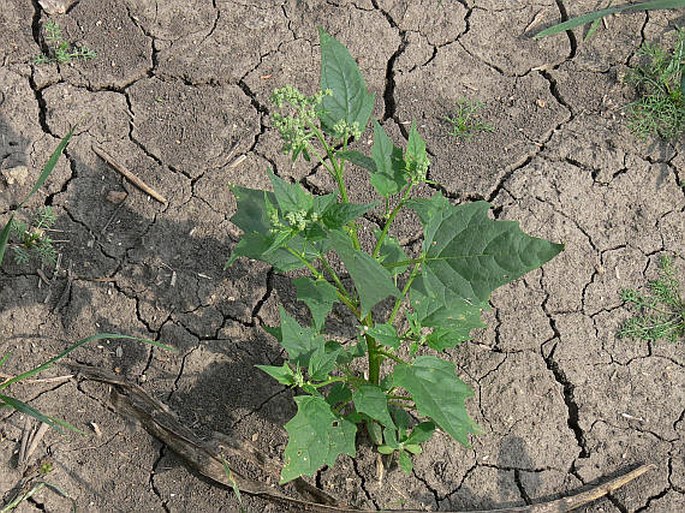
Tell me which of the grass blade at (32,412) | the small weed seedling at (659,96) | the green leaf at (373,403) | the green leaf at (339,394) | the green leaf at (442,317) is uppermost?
the small weed seedling at (659,96)

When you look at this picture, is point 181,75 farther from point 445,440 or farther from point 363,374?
point 445,440

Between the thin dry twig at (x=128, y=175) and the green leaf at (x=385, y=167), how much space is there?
138 centimetres

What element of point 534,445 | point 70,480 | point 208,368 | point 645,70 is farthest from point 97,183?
point 645,70

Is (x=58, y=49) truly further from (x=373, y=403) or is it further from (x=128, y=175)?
(x=373, y=403)

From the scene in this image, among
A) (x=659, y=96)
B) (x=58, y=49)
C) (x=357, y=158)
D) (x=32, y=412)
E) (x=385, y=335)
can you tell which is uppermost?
(x=659, y=96)

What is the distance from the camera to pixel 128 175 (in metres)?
3.78

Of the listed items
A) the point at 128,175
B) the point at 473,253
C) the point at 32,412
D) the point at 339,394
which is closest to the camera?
the point at 473,253

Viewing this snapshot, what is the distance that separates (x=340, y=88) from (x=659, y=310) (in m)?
1.85

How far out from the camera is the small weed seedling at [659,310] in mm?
3619

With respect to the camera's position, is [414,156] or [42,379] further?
[42,379]

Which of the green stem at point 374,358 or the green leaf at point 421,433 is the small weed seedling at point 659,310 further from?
the green stem at point 374,358

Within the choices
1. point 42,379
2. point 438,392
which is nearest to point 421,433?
point 438,392

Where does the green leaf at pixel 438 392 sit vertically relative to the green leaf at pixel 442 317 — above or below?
below

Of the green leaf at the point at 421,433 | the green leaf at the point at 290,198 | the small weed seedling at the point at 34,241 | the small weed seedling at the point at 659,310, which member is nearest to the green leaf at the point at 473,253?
the green leaf at the point at 290,198
